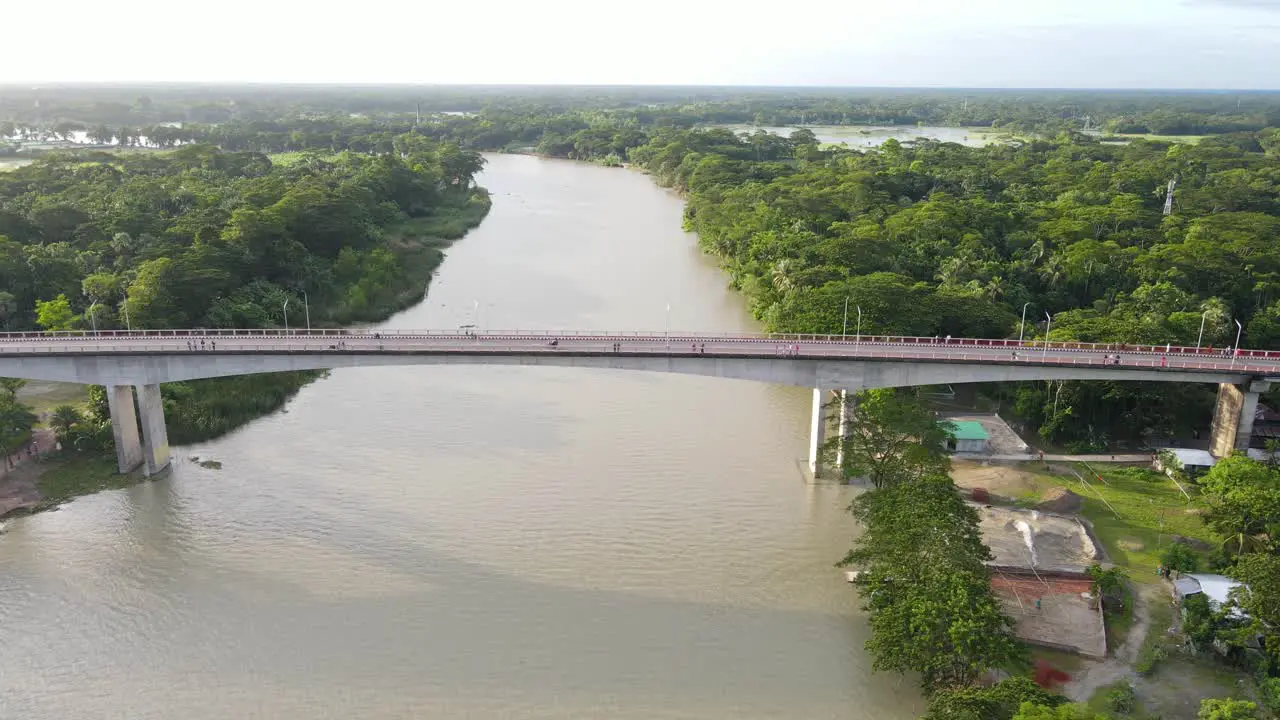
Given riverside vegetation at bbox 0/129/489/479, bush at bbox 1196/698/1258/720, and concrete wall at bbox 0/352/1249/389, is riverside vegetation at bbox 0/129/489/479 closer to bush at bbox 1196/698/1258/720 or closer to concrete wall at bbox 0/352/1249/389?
concrete wall at bbox 0/352/1249/389

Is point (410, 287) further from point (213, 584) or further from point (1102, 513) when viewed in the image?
point (1102, 513)

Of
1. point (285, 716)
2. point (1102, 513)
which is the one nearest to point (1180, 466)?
point (1102, 513)

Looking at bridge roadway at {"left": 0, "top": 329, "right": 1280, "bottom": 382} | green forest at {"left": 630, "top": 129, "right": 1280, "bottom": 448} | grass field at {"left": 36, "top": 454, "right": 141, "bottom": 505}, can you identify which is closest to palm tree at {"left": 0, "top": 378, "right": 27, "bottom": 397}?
bridge roadway at {"left": 0, "top": 329, "right": 1280, "bottom": 382}

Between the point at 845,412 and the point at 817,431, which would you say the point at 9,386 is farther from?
the point at 845,412

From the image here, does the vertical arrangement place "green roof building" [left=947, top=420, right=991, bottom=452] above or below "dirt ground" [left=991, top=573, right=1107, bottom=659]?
above

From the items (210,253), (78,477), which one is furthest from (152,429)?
(210,253)
